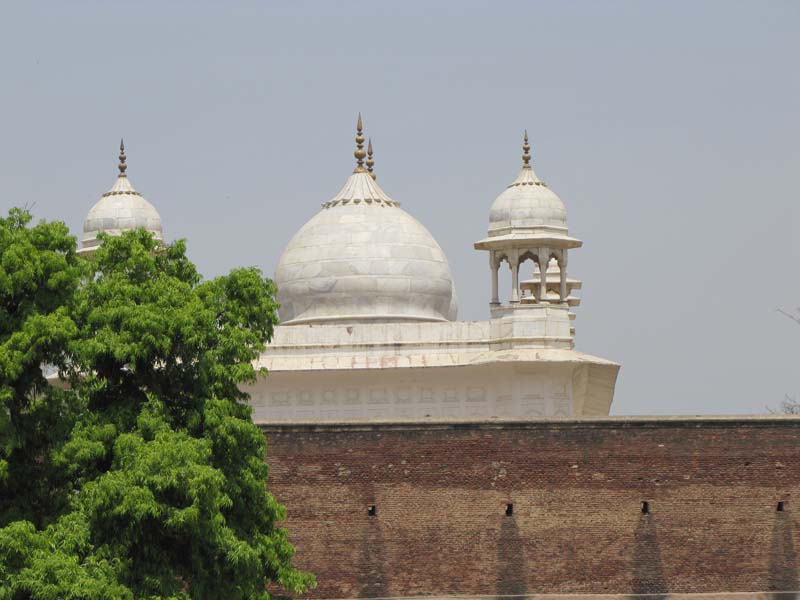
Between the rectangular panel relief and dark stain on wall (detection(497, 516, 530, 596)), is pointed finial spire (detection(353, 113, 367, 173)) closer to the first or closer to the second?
the rectangular panel relief

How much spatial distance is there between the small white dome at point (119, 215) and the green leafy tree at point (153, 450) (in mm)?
14236

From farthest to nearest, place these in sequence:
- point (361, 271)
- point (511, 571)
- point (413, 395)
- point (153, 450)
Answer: point (361, 271) → point (413, 395) → point (511, 571) → point (153, 450)

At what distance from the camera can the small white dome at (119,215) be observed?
4218 centimetres

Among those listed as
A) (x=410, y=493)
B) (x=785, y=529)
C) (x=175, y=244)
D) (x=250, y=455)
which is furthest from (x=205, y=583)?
(x=785, y=529)

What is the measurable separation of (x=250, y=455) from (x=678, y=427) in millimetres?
6211

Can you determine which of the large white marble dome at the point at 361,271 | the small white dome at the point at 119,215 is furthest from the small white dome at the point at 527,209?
the small white dome at the point at 119,215

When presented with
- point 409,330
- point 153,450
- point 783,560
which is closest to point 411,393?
point 409,330

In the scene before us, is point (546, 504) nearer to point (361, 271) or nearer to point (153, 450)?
point (153, 450)

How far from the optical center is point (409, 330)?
129 ft

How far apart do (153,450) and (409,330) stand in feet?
44.0

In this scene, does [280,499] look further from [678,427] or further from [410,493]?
[678,427]

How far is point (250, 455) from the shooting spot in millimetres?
27297

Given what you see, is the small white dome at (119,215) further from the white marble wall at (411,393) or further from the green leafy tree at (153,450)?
the green leafy tree at (153,450)

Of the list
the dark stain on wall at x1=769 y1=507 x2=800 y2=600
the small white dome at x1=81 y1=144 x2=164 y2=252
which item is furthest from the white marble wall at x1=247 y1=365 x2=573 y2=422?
the dark stain on wall at x1=769 y1=507 x2=800 y2=600
